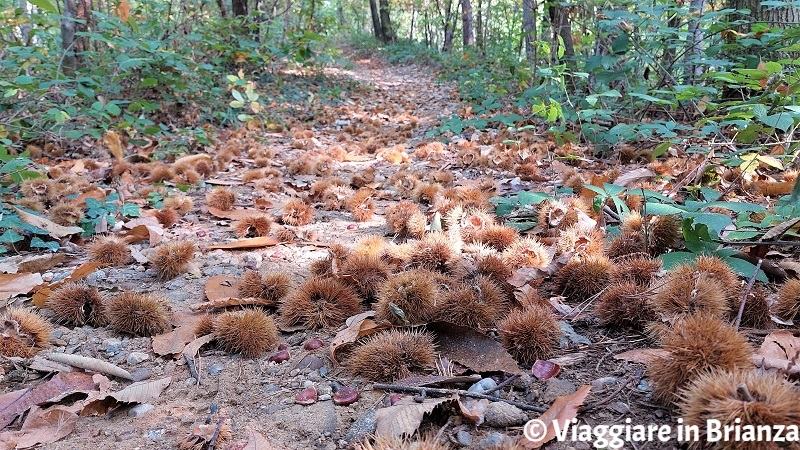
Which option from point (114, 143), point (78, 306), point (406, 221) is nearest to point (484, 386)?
point (406, 221)

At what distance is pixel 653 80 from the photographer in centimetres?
628

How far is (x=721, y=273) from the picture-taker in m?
1.40

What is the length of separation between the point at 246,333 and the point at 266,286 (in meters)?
0.33

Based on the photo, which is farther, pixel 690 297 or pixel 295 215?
pixel 295 215

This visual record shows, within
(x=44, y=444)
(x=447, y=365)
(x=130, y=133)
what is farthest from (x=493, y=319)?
(x=130, y=133)

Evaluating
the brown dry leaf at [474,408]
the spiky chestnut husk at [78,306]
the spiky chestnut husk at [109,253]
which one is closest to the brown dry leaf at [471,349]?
the brown dry leaf at [474,408]

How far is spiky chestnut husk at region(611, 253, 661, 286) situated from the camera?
1.50 m

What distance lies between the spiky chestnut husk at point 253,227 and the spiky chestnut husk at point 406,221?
627 millimetres

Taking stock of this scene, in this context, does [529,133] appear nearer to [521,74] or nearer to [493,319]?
[521,74]

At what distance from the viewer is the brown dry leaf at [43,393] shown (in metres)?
1.22

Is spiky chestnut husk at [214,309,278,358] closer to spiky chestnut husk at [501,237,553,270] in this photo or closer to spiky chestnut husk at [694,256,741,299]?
spiky chestnut husk at [501,237,553,270]

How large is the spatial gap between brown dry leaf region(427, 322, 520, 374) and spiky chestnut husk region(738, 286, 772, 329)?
0.64 metres

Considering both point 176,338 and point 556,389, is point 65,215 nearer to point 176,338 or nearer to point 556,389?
point 176,338

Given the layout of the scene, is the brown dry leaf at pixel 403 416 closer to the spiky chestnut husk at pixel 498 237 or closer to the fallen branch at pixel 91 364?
the fallen branch at pixel 91 364
